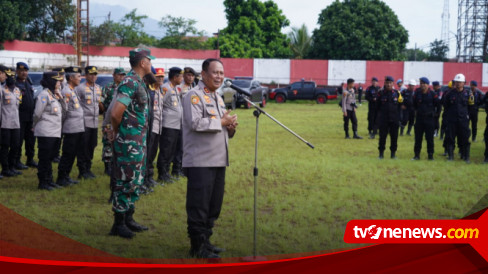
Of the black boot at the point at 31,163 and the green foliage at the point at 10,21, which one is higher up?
the green foliage at the point at 10,21

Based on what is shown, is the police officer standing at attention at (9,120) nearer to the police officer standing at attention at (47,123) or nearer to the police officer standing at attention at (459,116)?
the police officer standing at attention at (47,123)

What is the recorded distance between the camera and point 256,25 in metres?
7.00

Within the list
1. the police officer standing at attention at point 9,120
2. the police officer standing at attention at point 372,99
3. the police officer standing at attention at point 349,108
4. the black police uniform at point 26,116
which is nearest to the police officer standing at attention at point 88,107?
the police officer standing at attention at point 9,120

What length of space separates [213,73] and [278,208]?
2.57 m

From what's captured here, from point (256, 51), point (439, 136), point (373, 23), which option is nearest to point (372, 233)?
point (373, 23)

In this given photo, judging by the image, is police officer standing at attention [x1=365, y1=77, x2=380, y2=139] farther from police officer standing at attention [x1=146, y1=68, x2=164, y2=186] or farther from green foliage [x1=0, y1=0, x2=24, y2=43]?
green foliage [x1=0, y1=0, x2=24, y2=43]

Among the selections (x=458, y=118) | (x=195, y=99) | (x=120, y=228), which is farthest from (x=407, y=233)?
(x=458, y=118)

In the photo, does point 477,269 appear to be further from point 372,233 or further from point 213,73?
point 213,73

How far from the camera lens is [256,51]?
25.7 feet

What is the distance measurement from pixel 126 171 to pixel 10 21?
387 centimetres

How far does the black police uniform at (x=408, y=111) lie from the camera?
1405 centimetres

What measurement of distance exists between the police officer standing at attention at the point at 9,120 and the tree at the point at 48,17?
3.03 ft

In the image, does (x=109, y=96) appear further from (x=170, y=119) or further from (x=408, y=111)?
(x=408, y=111)

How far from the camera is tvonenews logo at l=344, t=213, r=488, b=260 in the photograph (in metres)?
3.86
